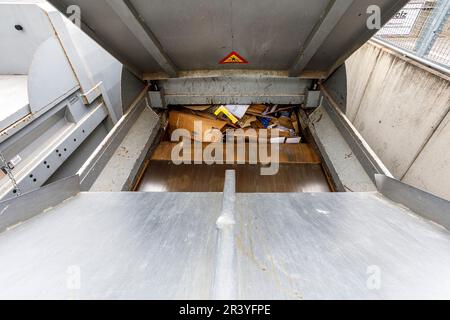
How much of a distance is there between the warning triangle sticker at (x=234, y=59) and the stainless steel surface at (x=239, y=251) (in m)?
1.25

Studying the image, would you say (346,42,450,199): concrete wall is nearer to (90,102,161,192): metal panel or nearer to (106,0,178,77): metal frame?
(106,0,178,77): metal frame

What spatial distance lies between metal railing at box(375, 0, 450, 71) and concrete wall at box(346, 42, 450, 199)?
0.45 feet

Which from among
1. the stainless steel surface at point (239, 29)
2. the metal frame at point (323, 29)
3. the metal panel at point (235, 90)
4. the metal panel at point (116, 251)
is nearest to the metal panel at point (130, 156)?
the metal panel at point (235, 90)

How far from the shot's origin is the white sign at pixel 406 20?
2094mm

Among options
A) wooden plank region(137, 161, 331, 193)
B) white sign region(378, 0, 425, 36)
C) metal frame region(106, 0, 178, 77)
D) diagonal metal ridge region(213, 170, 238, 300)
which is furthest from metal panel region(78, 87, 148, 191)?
white sign region(378, 0, 425, 36)

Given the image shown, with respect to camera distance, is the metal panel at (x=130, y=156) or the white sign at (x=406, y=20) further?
the white sign at (x=406, y=20)

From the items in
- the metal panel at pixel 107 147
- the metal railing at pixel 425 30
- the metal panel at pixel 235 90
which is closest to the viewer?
the metal panel at pixel 107 147

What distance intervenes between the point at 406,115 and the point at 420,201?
1.76 metres

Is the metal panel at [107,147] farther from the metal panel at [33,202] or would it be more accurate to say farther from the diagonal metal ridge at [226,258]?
the diagonal metal ridge at [226,258]

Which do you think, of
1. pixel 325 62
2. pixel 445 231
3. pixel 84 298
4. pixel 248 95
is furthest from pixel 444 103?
pixel 84 298

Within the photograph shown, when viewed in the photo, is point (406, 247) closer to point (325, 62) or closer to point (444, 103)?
point (325, 62)

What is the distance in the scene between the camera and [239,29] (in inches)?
51.3

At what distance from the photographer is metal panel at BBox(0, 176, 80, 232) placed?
60 centimetres
